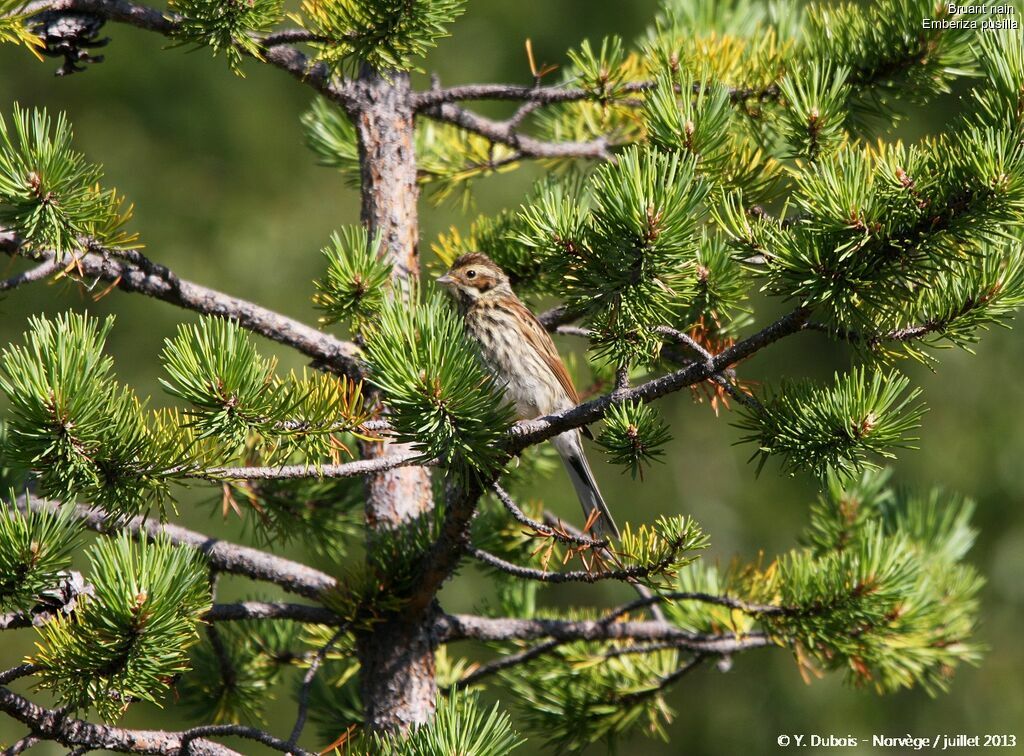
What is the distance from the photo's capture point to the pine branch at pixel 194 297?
8.70 ft

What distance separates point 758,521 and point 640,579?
6109mm

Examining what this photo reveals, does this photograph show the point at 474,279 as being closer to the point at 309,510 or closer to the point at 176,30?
the point at 309,510

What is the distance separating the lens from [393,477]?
125 inches

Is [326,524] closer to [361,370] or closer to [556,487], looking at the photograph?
[361,370]

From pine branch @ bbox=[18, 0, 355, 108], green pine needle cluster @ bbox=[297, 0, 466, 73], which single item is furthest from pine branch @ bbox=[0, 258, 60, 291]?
green pine needle cluster @ bbox=[297, 0, 466, 73]

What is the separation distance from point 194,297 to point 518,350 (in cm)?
129

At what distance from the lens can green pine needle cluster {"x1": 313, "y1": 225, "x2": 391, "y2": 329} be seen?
2.72 meters

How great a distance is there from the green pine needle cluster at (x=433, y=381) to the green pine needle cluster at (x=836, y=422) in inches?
23.2

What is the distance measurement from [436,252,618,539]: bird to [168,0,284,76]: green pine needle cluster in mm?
1122

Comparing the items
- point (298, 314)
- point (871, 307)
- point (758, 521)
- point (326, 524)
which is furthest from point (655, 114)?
point (758, 521)

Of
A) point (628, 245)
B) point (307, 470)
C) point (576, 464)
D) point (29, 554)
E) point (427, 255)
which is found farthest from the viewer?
point (427, 255)

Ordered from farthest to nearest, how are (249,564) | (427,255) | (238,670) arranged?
(427,255) < (238,670) < (249,564)

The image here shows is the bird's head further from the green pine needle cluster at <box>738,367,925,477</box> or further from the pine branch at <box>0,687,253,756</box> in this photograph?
the pine branch at <box>0,687,253,756</box>

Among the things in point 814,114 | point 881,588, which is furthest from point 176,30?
point 881,588
